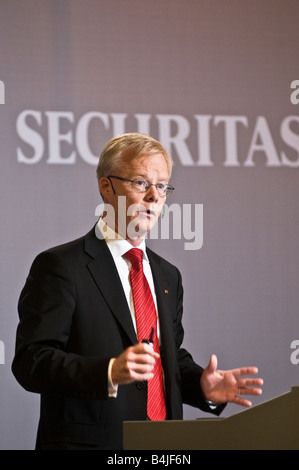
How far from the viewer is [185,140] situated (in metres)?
3.96

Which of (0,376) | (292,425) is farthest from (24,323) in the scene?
(0,376)

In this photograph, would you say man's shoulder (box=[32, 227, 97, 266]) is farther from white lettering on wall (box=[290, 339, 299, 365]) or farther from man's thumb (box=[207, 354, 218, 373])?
white lettering on wall (box=[290, 339, 299, 365])

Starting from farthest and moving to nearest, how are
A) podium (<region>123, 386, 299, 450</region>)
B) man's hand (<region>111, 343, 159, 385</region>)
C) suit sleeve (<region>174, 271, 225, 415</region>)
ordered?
suit sleeve (<region>174, 271, 225, 415</region>) < man's hand (<region>111, 343, 159, 385</region>) < podium (<region>123, 386, 299, 450</region>)

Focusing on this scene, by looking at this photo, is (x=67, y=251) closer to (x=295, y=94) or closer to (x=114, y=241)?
(x=114, y=241)

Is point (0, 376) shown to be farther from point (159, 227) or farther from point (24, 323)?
point (24, 323)

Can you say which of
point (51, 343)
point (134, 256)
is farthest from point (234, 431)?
point (134, 256)

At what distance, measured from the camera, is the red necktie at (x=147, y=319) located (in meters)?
2.32

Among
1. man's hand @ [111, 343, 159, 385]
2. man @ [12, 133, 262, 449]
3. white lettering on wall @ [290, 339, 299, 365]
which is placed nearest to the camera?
man's hand @ [111, 343, 159, 385]

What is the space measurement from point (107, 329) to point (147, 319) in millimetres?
182

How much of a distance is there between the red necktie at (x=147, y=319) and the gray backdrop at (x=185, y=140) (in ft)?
4.40

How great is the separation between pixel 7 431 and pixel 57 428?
1.56m

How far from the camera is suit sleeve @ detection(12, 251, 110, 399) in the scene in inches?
77.2

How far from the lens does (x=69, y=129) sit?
3783 millimetres

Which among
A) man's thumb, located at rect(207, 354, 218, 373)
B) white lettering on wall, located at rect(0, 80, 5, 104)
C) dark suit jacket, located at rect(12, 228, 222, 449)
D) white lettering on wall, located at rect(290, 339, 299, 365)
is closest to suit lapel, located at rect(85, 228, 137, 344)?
dark suit jacket, located at rect(12, 228, 222, 449)
